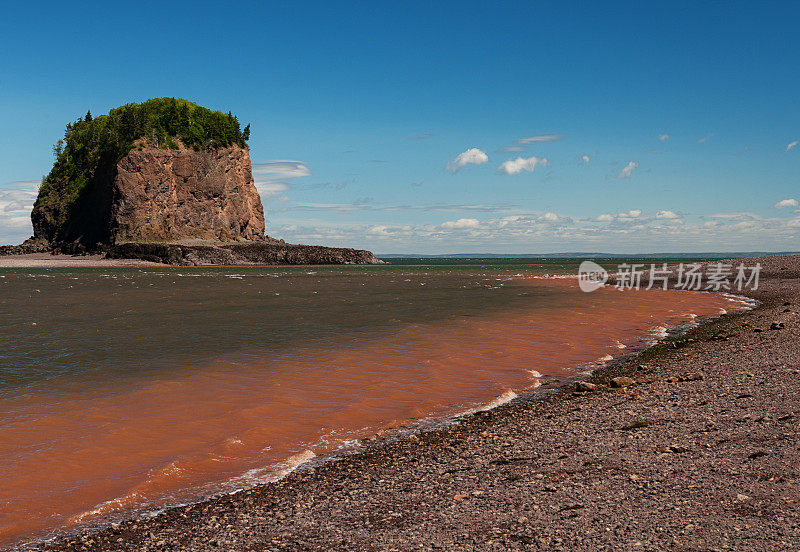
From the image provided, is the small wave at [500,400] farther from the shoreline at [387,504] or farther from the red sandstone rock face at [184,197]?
the red sandstone rock face at [184,197]

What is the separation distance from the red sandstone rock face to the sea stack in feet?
0.79

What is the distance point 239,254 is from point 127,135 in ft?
143

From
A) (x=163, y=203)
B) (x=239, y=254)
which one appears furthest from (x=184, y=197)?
A: (x=239, y=254)

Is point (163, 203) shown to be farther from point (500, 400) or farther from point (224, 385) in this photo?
point (500, 400)

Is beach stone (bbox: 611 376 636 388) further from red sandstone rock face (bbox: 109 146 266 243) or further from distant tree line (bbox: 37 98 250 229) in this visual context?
distant tree line (bbox: 37 98 250 229)

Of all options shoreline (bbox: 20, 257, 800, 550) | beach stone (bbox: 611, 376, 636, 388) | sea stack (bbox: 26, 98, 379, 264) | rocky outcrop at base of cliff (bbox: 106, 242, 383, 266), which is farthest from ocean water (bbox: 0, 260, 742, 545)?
sea stack (bbox: 26, 98, 379, 264)

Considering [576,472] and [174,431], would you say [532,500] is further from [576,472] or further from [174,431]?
[174,431]

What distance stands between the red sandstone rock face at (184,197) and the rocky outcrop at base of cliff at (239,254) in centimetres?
433

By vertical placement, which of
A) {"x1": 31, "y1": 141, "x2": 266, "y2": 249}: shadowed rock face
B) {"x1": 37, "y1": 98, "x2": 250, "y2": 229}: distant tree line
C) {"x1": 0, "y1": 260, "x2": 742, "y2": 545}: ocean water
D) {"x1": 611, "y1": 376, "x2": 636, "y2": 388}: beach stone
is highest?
{"x1": 37, "y1": 98, "x2": 250, "y2": 229}: distant tree line

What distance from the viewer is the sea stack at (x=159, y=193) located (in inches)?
4865

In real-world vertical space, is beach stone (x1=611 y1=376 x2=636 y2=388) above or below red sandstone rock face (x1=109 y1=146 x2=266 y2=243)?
below

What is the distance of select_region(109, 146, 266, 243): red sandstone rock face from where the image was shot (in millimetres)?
122812

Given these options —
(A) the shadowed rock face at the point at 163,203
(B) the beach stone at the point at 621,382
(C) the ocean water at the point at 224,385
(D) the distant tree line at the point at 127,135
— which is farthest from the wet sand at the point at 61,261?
(B) the beach stone at the point at 621,382

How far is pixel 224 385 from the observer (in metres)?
13.6
